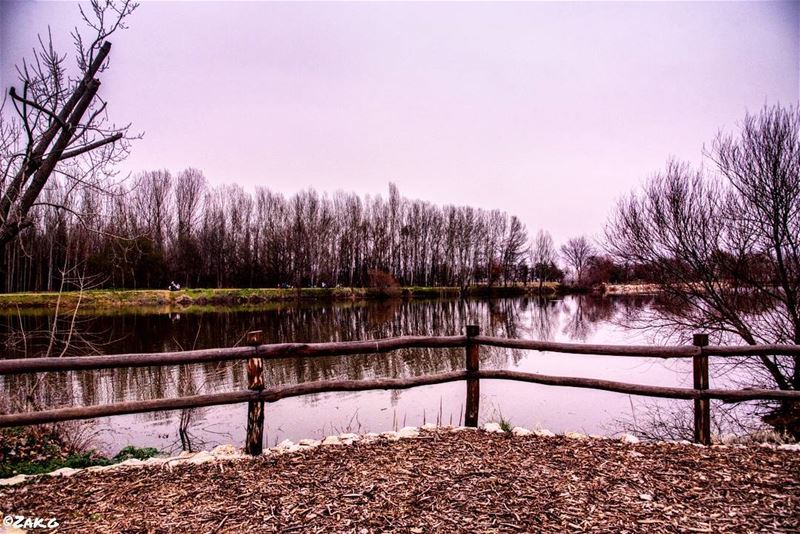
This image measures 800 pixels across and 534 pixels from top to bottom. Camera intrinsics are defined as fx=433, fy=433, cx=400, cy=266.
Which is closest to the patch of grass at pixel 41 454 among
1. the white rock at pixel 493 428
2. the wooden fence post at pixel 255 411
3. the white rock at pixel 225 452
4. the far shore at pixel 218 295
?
the white rock at pixel 225 452

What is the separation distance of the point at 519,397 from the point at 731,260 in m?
5.51

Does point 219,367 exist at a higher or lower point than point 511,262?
lower

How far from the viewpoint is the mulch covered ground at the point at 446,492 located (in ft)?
11.3

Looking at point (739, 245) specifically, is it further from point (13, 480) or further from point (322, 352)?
point (13, 480)

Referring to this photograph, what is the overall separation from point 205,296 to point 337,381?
44.9m

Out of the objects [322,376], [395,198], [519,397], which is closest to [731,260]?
[519,397]

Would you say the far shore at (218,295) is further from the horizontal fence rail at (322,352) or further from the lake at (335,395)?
the horizontal fence rail at (322,352)

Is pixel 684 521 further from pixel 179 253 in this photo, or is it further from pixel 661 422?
pixel 179 253

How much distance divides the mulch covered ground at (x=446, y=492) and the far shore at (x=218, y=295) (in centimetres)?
2696

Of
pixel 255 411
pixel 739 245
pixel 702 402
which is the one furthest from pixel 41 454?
pixel 739 245

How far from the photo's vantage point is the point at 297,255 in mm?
56125

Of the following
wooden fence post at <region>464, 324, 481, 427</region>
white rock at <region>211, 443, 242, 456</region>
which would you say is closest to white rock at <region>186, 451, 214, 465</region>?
white rock at <region>211, 443, 242, 456</region>

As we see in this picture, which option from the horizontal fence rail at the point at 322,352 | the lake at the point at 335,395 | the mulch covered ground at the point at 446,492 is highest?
the horizontal fence rail at the point at 322,352

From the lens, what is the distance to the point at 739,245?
920 cm
